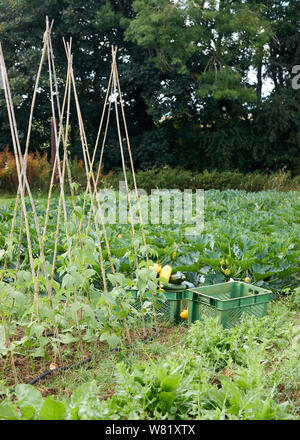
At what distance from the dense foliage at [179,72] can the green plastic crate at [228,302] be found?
12.0 m

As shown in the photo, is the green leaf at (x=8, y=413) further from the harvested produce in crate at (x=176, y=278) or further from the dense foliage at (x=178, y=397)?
the harvested produce in crate at (x=176, y=278)

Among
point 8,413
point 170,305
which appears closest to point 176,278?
point 170,305

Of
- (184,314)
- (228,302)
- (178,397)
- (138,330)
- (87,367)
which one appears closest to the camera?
(178,397)

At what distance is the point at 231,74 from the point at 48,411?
47.2 ft

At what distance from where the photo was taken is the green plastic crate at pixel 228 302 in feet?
9.50

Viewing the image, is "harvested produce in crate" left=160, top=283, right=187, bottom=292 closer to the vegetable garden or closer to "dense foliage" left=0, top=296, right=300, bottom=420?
the vegetable garden

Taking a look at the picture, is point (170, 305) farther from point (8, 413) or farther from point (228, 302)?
point (8, 413)

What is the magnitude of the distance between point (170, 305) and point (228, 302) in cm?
58

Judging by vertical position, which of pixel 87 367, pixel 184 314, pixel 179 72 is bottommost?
pixel 87 367

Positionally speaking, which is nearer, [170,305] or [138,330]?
[138,330]

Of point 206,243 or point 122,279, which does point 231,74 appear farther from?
point 122,279

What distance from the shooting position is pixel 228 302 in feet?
9.43

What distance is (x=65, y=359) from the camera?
2.69 meters
